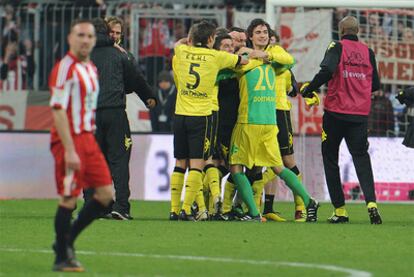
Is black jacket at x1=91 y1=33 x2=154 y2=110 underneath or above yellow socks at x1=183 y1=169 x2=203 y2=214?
above

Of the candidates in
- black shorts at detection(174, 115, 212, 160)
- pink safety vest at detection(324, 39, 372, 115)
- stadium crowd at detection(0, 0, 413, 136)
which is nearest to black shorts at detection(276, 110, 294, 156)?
pink safety vest at detection(324, 39, 372, 115)

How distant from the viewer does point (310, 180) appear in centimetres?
2064

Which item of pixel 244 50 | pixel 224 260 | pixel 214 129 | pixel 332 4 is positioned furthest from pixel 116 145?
pixel 332 4

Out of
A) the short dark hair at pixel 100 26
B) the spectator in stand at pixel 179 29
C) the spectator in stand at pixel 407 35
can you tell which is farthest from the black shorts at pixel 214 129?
the spectator in stand at pixel 179 29

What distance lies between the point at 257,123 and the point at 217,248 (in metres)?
3.69

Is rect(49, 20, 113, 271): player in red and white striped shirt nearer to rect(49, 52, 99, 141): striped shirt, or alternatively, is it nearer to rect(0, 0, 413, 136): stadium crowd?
rect(49, 52, 99, 141): striped shirt

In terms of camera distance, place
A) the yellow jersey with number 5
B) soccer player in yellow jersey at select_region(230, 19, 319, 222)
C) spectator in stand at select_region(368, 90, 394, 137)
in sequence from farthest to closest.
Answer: spectator in stand at select_region(368, 90, 394, 137) < soccer player in yellow jersey at select_region(230, 19, 319, 222) < the yellow jersey with number 5

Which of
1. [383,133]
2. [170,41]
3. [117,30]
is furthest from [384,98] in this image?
[117,30]

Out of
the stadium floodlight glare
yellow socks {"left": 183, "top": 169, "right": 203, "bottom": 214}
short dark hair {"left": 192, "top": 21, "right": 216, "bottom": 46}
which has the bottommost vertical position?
yellow socks {"left": 183, "top": 169, "right": 203, "bottom": 214}

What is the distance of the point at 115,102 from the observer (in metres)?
14.9

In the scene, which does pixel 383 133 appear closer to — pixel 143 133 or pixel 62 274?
pixel 143 133

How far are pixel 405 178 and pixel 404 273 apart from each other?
10911mm

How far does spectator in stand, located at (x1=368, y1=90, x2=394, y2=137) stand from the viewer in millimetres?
21023

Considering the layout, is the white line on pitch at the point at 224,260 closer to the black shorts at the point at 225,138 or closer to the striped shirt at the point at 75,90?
the striped shirt at the point at 75,90
